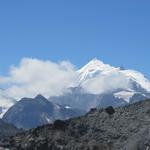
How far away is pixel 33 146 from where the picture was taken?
83625 mm

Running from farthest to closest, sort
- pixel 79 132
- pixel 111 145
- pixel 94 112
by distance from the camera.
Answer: pixel 94 112, pixel 79 132, pixel 111 145

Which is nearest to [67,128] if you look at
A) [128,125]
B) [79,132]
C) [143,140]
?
[79,132]

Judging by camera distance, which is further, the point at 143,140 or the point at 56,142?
the point at 56,142

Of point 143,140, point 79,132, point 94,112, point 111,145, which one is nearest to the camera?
point 143,140

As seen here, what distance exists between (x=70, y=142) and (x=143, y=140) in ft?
39.4

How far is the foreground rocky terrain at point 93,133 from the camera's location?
81.4 m

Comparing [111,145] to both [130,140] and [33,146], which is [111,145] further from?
[33,146]

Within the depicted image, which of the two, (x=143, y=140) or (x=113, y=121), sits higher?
(x=113, y=121)

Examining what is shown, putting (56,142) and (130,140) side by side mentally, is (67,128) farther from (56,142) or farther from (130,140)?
(130,140)

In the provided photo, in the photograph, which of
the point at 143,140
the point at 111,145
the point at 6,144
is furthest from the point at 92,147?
the point at 6,144

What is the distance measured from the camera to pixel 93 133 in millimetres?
86062

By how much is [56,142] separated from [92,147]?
6120 mm

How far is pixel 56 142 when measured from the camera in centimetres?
8412

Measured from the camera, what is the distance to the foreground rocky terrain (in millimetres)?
81375
